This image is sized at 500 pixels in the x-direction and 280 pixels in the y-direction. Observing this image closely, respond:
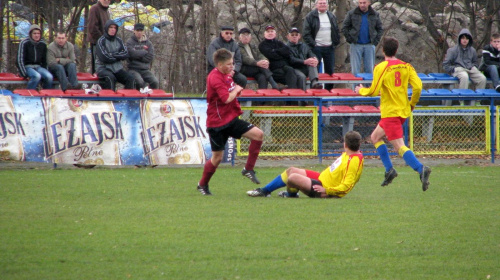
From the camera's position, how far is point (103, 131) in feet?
41.3

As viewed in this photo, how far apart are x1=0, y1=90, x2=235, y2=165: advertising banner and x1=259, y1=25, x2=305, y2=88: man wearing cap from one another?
356 centimetres

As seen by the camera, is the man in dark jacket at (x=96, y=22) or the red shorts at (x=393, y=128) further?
the man in dark jacket at (x=96, y=22)

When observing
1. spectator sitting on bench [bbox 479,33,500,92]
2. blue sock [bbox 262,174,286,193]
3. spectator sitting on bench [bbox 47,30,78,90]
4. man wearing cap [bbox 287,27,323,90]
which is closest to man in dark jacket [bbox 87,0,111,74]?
spectator sitting on bench [bbox 47,30,78,90]

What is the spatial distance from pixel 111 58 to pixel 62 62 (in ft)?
3.63

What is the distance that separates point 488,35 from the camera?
72.6ft

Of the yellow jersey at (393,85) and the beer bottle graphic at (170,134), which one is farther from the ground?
the yellow jersey at (393,85)

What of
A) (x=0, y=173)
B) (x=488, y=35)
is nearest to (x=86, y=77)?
(x=0, y=173)

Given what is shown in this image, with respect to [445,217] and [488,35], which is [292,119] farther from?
[488,35]

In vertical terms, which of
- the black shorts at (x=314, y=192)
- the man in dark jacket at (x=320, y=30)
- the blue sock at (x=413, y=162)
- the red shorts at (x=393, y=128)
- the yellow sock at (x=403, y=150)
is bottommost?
the black shorts at (x=314, y=192)

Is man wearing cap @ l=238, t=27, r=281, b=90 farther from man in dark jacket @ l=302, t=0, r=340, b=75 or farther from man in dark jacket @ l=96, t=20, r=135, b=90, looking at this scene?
man in dark jacket @ l=96, t=20, r=135, b=90

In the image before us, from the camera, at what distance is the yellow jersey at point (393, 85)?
9.38 m

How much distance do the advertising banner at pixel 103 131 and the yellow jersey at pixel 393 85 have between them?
4335 mm

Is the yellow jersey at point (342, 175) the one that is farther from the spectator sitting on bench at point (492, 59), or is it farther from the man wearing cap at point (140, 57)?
the spectator sitting on bench at point (492, 59)

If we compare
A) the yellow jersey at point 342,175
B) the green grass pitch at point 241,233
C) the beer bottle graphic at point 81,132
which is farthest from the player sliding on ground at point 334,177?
the beer bottle graphic at point 81,132
